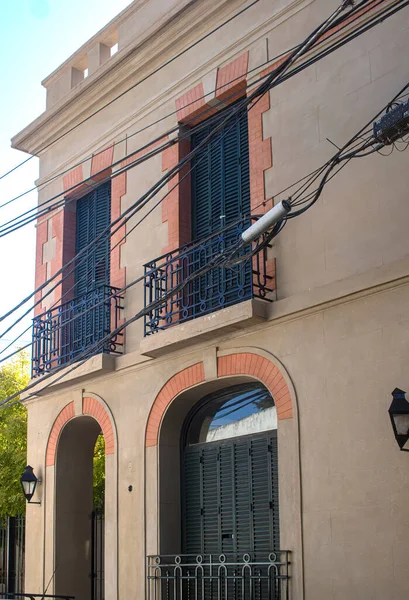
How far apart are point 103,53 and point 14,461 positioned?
9.53 m

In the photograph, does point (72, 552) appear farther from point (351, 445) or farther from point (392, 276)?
point (392, 276)

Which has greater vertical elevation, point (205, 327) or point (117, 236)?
point (117, 236)

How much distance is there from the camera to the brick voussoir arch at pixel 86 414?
13.2 meters

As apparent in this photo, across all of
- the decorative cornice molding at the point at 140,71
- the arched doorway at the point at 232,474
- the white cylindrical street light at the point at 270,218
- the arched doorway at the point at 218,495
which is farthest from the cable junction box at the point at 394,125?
the arched doorway at the point at 232,474

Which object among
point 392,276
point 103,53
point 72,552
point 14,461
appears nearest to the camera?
point 392,276

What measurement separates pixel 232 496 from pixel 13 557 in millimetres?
7265

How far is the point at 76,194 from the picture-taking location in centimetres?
1533

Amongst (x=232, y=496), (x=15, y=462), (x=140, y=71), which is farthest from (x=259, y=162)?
(x=15, y=462)

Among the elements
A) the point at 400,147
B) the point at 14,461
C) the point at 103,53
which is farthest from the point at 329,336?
the point at 14,461

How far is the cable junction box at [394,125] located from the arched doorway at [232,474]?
4.74 m

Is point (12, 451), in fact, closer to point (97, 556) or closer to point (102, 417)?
point (97, 556)

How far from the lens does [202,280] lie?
11.9m

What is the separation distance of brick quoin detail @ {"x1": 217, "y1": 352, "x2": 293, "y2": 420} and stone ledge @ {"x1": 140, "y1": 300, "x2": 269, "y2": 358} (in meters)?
0.39

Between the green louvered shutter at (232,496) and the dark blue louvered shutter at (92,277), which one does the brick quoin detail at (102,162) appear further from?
the green louvered shutter at (232,496)
